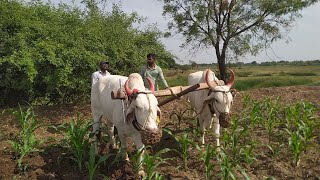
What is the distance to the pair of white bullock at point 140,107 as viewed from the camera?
5.18m

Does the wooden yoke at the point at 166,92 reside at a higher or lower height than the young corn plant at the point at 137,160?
higher

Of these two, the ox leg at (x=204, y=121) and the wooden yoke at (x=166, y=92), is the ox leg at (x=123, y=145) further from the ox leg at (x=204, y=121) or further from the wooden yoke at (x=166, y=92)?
the ox leg at (x=204, y=121)

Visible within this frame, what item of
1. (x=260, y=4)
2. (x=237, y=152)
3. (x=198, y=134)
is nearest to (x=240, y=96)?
(x=260, y=4)

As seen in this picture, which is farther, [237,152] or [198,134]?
[198,134]

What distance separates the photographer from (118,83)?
6383 millimetres

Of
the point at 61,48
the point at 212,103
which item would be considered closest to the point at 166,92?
the point at 212,103

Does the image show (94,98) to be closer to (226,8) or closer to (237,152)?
(237,152)

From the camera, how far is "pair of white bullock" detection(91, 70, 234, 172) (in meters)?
5.18

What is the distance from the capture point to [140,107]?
5.19m

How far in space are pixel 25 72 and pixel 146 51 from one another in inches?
151

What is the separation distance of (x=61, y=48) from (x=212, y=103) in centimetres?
508

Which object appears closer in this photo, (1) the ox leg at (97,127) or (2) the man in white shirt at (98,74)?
(1) the ox leg at (97,127)

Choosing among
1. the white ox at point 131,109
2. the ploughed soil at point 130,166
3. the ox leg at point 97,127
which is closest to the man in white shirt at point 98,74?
the white ox at point 131,109

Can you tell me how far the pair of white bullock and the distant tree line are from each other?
10.5 feet
